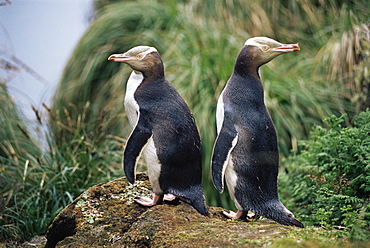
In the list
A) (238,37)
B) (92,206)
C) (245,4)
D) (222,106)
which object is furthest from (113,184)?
(245,4)

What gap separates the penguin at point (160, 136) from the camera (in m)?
2.66

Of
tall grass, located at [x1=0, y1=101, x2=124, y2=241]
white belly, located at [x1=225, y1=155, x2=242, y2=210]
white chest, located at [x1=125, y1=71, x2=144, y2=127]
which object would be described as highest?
white chest, located at [x1=125, y1=71, x2=144, y2=127]

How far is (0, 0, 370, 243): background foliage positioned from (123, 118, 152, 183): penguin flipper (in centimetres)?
115

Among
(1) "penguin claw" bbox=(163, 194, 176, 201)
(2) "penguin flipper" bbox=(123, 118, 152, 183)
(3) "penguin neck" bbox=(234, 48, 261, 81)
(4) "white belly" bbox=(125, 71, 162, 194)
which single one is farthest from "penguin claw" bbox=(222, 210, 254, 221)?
(3) "penguin neck" bbox=(234, 48, 261, 81)

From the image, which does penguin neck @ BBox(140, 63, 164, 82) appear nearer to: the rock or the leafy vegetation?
the rock

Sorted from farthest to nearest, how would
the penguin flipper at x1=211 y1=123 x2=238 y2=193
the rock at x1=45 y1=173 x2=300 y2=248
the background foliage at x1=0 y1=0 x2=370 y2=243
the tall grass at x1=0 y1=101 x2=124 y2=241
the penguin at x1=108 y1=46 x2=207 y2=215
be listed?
1. the background foliage at x1=0 y1=0 x2=370 y2=243
2. the tall grass at x1=0 y1=101 x2=124 y2=241
3. the penguin at x1=108 y1=46 x2=207 y2=215
4. the penguin flipper at x1=211 y1=123 x2=238 y2=193
5. the rock at x1=45 y1=173 x2=300 y2=248

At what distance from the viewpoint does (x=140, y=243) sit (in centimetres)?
240

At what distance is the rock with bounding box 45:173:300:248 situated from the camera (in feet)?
7.26

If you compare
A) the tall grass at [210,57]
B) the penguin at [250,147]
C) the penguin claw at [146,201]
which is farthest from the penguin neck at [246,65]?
the tall grass at [210,57]

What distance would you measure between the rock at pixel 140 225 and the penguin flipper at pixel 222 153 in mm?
231

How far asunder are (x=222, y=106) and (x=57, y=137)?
2.83m

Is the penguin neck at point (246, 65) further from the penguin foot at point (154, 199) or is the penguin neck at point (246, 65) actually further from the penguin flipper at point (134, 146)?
the penguin foot at point (154, 199)

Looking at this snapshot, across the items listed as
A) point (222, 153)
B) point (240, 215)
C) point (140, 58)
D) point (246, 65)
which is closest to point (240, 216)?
point (240, 215)

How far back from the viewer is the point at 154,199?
9.13 feet
